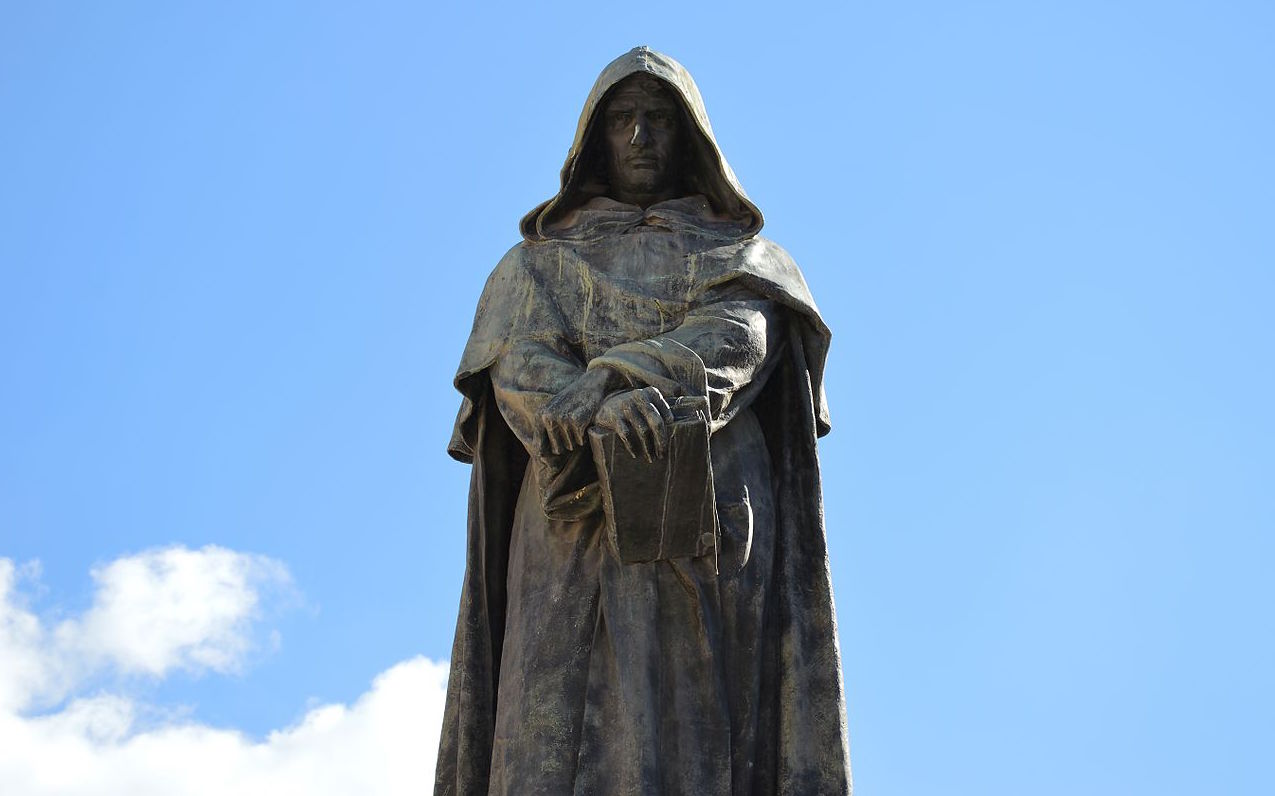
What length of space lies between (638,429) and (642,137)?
2176mm

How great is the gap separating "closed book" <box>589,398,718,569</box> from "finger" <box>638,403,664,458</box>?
0.15 feet

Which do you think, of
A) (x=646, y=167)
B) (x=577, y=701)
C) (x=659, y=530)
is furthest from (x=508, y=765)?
(x=646, y=167)

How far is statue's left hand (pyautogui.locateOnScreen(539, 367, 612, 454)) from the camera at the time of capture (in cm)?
1188

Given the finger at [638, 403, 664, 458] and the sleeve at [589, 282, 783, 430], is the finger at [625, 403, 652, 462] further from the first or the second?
the sleeve at [589, 282, 783, 430]

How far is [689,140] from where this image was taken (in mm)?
13398

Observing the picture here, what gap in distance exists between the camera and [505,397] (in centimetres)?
1238

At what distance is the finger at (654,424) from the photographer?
11656 mm

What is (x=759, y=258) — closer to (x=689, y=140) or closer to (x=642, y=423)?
(x=689, y=140)

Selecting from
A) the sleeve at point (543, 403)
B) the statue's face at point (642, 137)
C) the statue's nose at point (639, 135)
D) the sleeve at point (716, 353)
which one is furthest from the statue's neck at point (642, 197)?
the sleeve at point (543, 403)

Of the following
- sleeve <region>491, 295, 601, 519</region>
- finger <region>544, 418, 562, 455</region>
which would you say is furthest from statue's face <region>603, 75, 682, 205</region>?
finger <region>544, 418, 562, 455</region>

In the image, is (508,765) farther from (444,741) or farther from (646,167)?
(646,167)

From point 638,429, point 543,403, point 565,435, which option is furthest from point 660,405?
point 543,403

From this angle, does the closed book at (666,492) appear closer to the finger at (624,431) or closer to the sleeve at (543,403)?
the finger at (624,431)

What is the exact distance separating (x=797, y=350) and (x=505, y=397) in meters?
1.59
